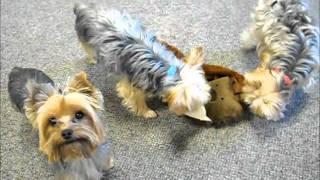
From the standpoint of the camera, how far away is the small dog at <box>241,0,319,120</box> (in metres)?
1.84

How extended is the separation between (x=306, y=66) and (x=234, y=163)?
0.53m

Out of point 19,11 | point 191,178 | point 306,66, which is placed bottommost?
point 191,178

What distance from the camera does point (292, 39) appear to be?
1.94 metres

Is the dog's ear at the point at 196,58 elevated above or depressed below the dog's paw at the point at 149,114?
above

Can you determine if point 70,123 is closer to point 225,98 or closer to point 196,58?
point 196,58

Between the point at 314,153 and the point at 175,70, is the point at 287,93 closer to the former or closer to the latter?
the point at 314,153

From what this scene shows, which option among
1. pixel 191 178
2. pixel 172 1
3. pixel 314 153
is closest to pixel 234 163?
pixel 191 178

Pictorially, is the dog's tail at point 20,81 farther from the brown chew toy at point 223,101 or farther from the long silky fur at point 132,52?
the brown chew toy at point 223,101

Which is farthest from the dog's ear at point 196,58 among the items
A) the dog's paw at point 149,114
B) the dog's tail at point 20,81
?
the dog's tail at point 20,81

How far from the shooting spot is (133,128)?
2070 mm

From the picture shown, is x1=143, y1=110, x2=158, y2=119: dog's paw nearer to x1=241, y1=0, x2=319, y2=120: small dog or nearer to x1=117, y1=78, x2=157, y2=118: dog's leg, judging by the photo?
x1=117, y1=78, x2=157, y2=118: dog's leg

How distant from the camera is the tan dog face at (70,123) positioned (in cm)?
147

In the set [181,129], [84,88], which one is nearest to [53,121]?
[84,88]

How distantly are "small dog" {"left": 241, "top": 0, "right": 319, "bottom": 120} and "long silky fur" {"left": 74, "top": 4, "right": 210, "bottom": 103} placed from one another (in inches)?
10.0
